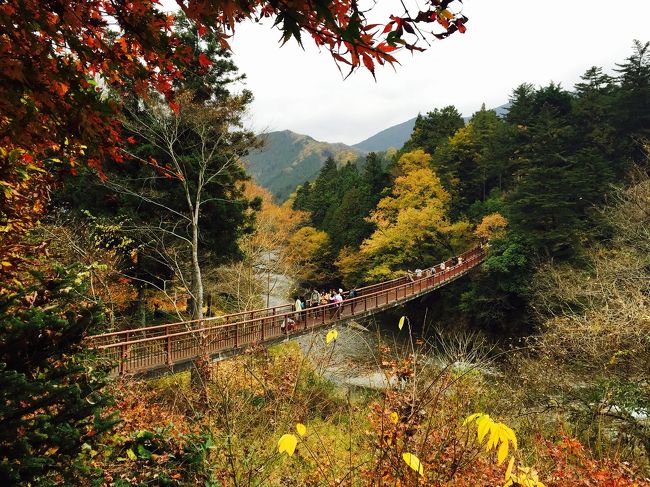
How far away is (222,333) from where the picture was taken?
29.0ft

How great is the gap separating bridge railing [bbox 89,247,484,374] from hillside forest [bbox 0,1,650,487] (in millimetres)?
395

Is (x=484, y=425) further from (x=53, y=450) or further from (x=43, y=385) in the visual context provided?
(x=53, y=450)

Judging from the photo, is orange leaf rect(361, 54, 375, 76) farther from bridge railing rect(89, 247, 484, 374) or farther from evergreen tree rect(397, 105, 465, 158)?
evergreen tree rect(397, 105, 465, 158)

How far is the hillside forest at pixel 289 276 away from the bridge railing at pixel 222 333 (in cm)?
39

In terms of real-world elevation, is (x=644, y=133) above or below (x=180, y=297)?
above

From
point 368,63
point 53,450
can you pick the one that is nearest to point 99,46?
point 368,63

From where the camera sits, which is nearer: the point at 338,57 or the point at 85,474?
the point at 338,57

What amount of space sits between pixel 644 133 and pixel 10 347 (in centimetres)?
2691

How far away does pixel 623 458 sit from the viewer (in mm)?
4590

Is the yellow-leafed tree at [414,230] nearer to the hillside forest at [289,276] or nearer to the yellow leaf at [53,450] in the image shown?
the hillside forest at [289,276]

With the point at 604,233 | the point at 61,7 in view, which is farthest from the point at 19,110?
the point at 604,233

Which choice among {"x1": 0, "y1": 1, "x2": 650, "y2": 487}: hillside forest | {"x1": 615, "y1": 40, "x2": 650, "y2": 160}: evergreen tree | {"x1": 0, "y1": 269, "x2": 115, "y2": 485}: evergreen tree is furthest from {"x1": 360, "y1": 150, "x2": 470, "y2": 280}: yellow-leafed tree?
{"x1": 0, "y1": 269, "x2": 115, "y2": 485}: evergreen tree

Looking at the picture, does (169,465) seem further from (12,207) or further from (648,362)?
(648,362)

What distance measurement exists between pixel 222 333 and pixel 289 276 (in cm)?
1206
